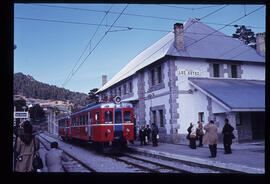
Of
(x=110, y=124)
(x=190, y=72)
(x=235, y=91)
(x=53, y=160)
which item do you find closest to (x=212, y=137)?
(x=110, y=124)

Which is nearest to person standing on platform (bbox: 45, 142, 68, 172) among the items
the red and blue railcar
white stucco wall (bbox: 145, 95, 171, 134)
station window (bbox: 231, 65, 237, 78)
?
the red and blue railcar

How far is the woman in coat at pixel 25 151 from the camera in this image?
6.50 metres

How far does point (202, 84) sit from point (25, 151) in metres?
15.5

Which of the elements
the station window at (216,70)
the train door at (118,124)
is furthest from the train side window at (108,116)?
the station window at (216,70)

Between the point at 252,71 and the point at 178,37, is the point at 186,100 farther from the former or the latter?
the point at 252,71

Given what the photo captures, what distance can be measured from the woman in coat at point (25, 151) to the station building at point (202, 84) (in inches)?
516

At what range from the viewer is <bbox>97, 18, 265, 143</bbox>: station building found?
1903cm

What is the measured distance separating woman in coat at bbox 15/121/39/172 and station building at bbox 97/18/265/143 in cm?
1309

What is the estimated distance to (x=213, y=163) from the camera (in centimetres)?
1059

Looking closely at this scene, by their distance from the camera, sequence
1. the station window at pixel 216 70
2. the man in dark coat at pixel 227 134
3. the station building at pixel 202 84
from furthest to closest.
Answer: the station window at pixel 216 70, the station building at pixel 202 84, the man in dark coat at pixel 227 134

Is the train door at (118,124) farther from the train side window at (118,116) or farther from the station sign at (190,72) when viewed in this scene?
the station sign at (190,72)

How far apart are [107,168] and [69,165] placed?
2.20 metres
